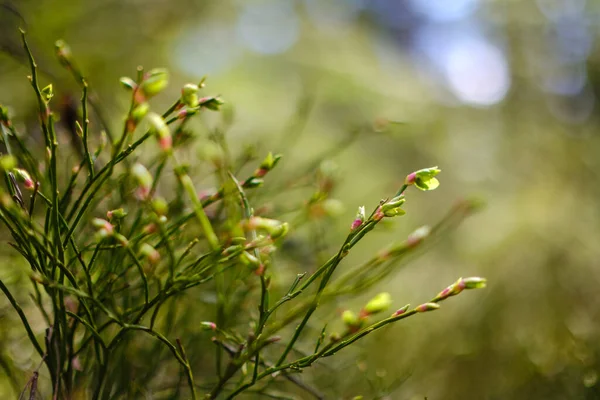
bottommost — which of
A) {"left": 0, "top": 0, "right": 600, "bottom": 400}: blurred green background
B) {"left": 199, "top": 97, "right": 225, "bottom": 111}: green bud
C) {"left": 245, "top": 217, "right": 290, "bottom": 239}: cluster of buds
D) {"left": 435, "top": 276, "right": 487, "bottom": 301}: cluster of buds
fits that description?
{"left": 0, "top": 0, "right": 600, "bottom": 400}: blurred green background

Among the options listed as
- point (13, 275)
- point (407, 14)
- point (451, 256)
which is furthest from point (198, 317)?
point (407, 14)

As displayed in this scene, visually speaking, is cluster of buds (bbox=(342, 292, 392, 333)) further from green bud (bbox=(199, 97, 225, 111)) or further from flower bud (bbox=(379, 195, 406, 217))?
green bud (bbox=(199, 97, 225, 111))

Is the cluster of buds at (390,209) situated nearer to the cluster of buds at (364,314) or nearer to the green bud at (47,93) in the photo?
the cluster of buds at (364,314)

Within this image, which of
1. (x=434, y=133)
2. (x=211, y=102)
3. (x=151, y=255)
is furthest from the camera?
(x=434, y=133)

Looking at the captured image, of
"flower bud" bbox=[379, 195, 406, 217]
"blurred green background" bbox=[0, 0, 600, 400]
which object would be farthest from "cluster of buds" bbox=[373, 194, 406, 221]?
"blurred green background" bbox=[0, 0, 600, 400]

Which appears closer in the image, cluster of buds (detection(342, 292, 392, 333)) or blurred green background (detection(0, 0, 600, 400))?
cluster of buds (detection(342, 292, 392, 333))

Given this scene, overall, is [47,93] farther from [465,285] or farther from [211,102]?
[465,285]

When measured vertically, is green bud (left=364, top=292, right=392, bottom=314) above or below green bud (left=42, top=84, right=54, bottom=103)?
below

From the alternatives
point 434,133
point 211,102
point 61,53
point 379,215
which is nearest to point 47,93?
point 61,53
